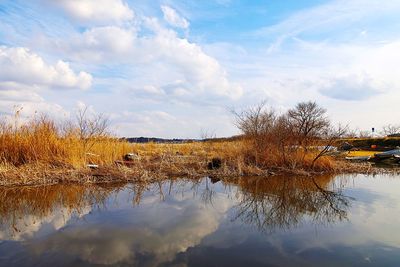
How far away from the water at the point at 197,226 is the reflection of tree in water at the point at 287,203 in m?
0.02

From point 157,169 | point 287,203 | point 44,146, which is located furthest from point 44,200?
point 287,203

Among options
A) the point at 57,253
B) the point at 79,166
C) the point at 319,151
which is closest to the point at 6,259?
the point at 57,253

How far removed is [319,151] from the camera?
16.7 meters

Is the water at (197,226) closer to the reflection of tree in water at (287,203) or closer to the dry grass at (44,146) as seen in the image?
the reflection of tree in water at (287,203)

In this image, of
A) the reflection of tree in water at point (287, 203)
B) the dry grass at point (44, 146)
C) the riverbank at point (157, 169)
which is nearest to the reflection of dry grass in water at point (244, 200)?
the reflection of tree in water at point (287, 203)

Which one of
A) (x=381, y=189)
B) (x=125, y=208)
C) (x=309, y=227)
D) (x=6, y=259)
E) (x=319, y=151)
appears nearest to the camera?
(x=6, y=259)

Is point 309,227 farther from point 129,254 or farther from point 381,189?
point 381,189

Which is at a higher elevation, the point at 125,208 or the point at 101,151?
the point at 101,151

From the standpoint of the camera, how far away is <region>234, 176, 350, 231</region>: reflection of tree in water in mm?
7422

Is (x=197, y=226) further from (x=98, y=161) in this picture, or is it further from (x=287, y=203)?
(x=98, y=161)

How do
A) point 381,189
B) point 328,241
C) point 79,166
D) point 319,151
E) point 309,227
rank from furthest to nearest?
point 319,151 → point 79,166 → point 381,189 → point 309,227 → point 328,241

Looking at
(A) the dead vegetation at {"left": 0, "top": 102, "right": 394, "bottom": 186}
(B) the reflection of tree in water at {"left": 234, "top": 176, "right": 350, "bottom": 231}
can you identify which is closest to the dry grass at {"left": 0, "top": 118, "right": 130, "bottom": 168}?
(A) the dead vegetation at {"left": 0, "top": 102, "right": 394, "bottom": 186}

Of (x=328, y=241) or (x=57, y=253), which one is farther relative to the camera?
(x=328, y=241)

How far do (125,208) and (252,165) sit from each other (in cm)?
790
